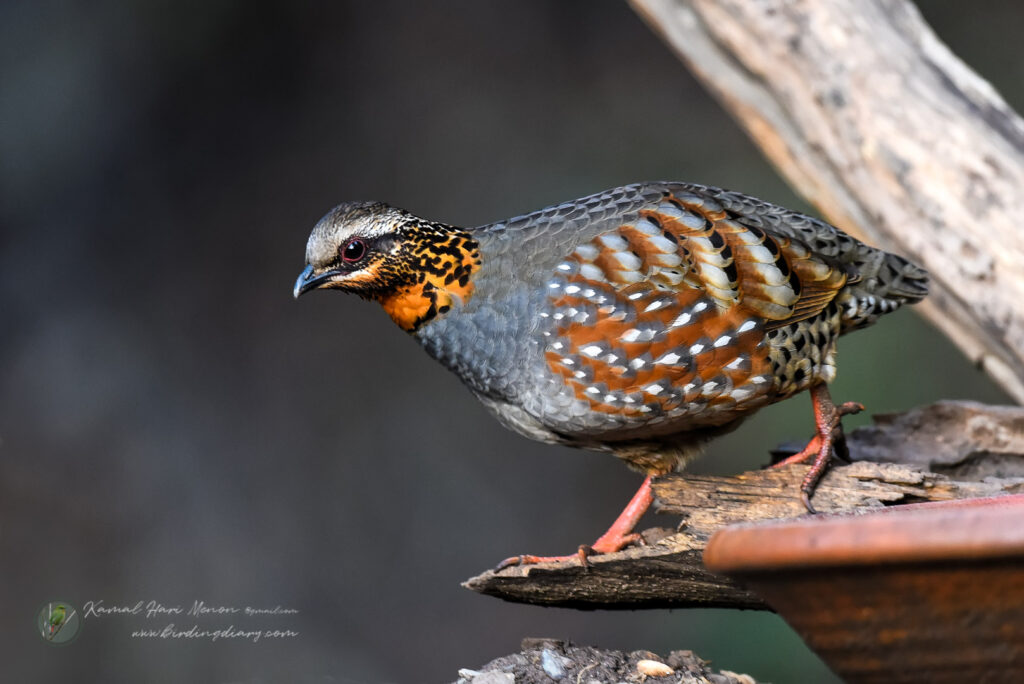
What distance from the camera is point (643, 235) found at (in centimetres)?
229

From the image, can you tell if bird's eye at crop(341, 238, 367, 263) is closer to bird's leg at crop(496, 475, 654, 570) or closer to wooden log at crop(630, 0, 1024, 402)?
bird's leg at crop(496, 475, 654, 570)

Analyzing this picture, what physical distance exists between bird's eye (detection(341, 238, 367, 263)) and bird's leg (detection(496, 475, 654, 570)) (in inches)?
27.5

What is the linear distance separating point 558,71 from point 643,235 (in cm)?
285

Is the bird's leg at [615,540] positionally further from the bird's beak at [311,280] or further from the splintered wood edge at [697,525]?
the bird's beak at [311,280]

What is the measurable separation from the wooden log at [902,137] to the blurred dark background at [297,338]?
142cm

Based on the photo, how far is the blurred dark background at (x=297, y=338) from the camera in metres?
3.98

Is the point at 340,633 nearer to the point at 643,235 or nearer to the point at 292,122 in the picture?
the point at 292,122

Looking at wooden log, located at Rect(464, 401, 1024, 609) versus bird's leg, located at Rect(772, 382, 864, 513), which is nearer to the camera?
wooden log, located at Rect(464, 401, 1024, 609)

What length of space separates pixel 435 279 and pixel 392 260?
98mm

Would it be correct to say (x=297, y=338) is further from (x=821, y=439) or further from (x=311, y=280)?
(x=821, y=439)

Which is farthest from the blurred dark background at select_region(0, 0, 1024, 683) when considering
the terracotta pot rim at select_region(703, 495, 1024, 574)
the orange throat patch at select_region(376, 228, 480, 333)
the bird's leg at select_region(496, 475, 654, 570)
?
the terracotta pot rim at select_region(703, 495, 1024, 574)

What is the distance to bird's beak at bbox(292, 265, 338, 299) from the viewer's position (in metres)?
2.29

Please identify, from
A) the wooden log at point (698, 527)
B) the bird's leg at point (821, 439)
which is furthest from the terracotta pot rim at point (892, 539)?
the bird's leg at point (821, 439)

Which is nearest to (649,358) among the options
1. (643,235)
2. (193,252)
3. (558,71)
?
(643,235)
